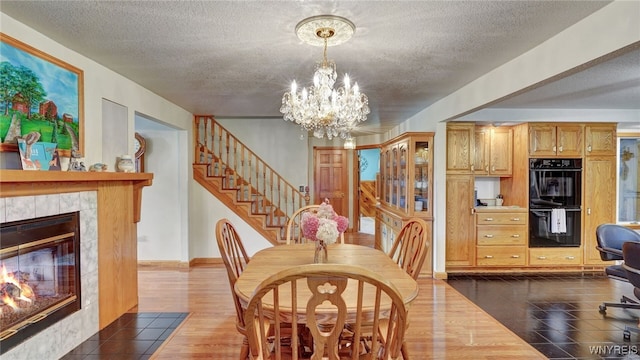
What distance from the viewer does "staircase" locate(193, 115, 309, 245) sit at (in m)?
5.16

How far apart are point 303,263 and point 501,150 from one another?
3.93m

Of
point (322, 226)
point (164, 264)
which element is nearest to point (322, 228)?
A: point (322, 226)

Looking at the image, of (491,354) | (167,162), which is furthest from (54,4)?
(491,354)

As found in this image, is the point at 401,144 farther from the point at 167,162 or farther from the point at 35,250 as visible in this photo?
the point at 35,250

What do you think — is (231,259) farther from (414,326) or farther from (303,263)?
(414,326)

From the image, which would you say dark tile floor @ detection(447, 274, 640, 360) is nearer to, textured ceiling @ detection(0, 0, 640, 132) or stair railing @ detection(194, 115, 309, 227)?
textured ceiling @ detection(0, 0, 640, 132)

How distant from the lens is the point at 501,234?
4.55m

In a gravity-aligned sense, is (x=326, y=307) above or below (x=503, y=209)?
below

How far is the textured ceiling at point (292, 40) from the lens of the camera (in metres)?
1.88

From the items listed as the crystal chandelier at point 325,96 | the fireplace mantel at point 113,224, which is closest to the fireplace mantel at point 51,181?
the fireplace mantel at point 113,224

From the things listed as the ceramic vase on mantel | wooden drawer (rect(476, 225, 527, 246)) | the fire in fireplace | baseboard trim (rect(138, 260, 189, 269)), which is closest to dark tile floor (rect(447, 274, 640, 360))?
wooden drawer (rect(476, 225, 527, 246))

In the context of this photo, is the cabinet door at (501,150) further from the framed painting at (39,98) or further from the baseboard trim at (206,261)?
the framed painting at (39,98)

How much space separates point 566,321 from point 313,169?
522cm

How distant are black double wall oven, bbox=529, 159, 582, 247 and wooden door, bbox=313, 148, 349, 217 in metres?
3.77
